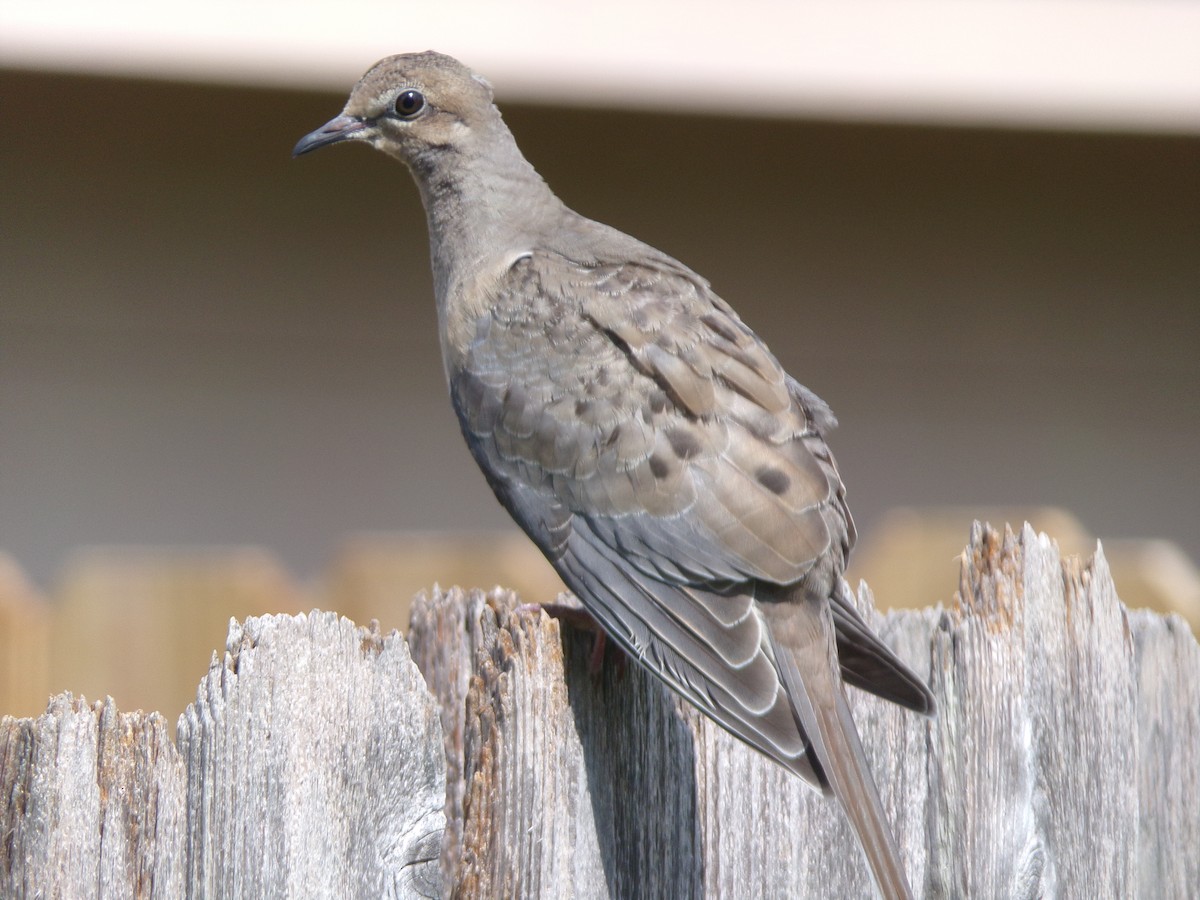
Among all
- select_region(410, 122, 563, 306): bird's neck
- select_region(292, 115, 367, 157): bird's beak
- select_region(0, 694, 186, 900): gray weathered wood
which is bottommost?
select_region(0, 694, 186, 900): gray weathered wood

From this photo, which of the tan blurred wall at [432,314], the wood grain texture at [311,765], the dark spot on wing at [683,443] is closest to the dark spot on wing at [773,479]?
the dark spot on wing at [683,443]

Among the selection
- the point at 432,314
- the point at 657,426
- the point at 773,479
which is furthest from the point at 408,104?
the point at 432,314

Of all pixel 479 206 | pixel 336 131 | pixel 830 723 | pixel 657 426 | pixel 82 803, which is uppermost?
pixel 336 131

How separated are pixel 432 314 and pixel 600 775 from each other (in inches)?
158

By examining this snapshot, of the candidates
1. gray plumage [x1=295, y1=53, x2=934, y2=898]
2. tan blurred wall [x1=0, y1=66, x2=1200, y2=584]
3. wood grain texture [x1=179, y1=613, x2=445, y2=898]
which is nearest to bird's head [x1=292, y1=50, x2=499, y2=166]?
gray plumage [x1=295, y1=53, x2=934, y2=898]

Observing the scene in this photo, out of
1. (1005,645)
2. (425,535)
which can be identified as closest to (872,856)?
(1005,645)

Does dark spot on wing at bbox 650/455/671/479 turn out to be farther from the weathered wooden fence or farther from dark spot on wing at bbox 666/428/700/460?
the weathered wooden fence

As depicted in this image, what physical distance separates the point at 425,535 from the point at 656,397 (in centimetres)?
328

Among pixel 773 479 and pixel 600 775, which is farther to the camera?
pixel 773 479

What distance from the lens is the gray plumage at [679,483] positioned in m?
2.58

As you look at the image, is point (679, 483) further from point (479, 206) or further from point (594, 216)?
point (594, 216)

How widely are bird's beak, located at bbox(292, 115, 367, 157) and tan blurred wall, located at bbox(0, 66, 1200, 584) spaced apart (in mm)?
1443

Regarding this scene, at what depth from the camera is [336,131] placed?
404 cm

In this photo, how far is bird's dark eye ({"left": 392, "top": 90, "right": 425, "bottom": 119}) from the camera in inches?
160
